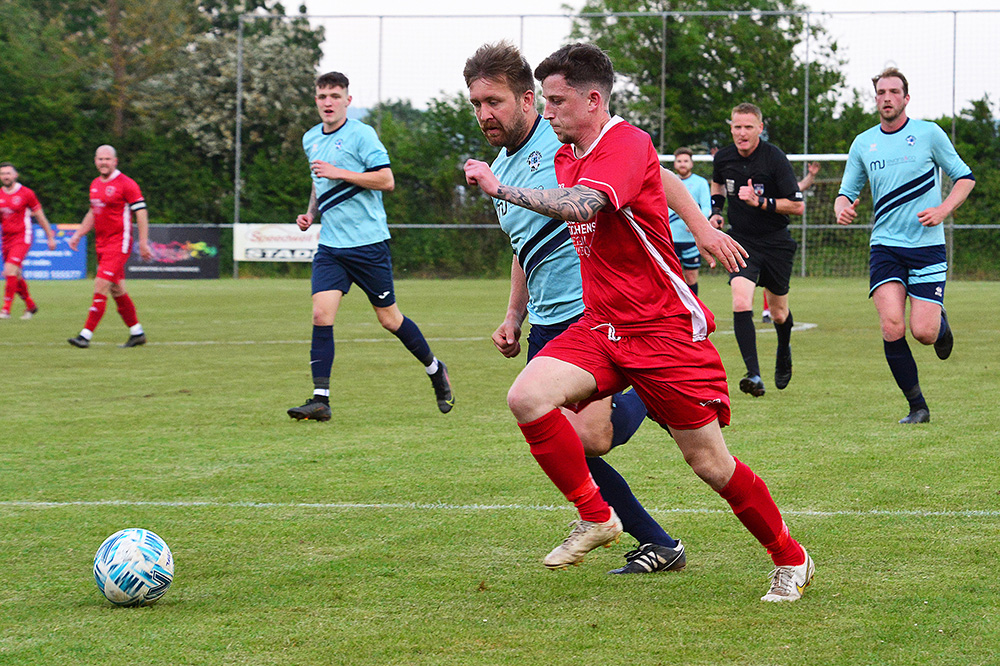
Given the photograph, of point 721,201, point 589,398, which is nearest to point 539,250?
point 589,398

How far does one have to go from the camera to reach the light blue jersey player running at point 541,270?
4184 mm

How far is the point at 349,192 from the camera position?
837 centimetres

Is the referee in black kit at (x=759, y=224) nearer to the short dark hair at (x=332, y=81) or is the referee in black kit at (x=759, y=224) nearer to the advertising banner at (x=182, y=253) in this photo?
the short dark hair at (x=332, y=81)

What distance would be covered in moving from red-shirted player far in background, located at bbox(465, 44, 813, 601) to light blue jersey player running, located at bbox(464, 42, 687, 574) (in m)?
0.28

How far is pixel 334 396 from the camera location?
9.17 m

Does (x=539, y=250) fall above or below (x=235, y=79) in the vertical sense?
below

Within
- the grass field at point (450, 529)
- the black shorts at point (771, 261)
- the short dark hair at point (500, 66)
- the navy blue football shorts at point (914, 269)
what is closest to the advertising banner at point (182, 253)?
the grass field at point (450, 529)

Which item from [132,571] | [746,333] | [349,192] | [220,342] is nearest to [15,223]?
[220,342]

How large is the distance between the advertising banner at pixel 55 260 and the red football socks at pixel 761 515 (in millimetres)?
31471

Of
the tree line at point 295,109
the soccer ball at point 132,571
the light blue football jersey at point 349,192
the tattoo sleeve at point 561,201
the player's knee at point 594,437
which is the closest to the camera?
the tattoo sleeve at point 561,201

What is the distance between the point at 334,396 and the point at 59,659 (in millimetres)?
5983

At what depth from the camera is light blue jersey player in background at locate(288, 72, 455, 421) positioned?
26.8 feet

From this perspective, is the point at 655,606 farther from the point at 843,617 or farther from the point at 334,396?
the point at 334,396

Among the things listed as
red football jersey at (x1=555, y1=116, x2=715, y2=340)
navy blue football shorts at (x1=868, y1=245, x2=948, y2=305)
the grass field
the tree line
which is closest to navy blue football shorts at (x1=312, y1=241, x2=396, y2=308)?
the grass field
